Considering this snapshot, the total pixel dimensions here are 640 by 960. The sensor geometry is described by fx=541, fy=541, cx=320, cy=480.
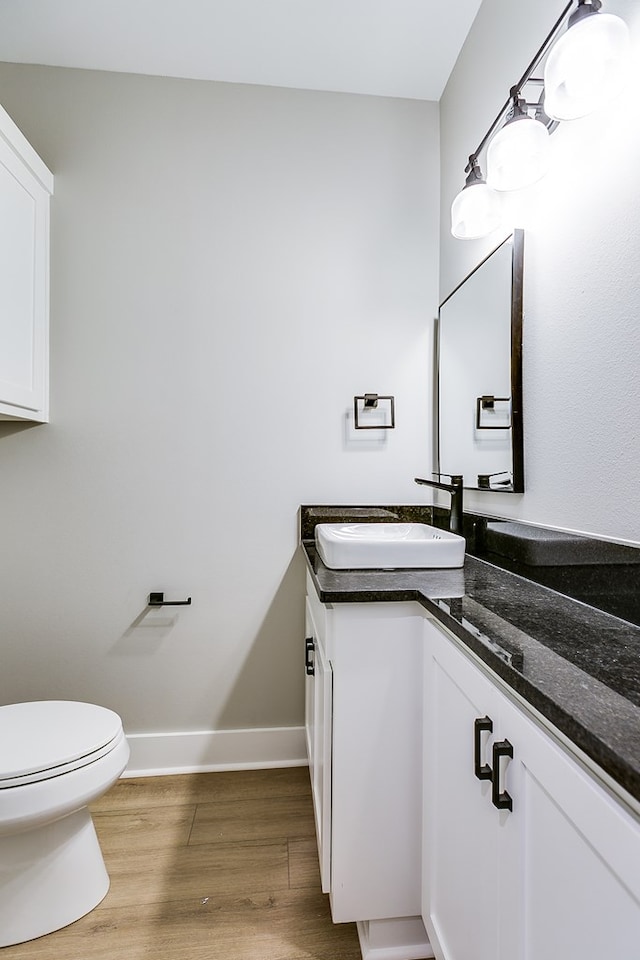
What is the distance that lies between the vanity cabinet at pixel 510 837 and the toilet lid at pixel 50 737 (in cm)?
86

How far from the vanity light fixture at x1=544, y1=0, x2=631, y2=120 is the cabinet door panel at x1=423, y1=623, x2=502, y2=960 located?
3.60 feet

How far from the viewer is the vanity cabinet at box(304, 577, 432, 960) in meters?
1.21

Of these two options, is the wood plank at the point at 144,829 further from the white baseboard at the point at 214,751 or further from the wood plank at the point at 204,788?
the white baseboard at the point at 214,751

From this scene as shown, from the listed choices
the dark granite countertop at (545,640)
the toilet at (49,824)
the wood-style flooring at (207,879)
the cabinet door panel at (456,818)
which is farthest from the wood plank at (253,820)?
the dark granite countertop at (545,640)

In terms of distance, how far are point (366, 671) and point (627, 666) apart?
0.57 meters

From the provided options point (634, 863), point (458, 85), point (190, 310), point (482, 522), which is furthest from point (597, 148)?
point (190, 310)

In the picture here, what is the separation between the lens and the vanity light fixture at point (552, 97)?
3.26ft

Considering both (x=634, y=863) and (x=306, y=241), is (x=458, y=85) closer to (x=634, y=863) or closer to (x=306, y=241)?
(x=306, y=241)

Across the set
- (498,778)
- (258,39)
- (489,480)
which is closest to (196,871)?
(498,778)

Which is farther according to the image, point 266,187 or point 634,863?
point 266,187

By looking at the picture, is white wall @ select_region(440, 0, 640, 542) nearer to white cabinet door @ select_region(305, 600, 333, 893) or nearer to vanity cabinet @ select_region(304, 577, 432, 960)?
vanity cabinet @ select_region(304, 577, 432, 960)

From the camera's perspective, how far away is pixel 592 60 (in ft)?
3.32

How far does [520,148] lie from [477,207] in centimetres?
29

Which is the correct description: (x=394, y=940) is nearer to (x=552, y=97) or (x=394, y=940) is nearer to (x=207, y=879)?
(x=207, y=879)
